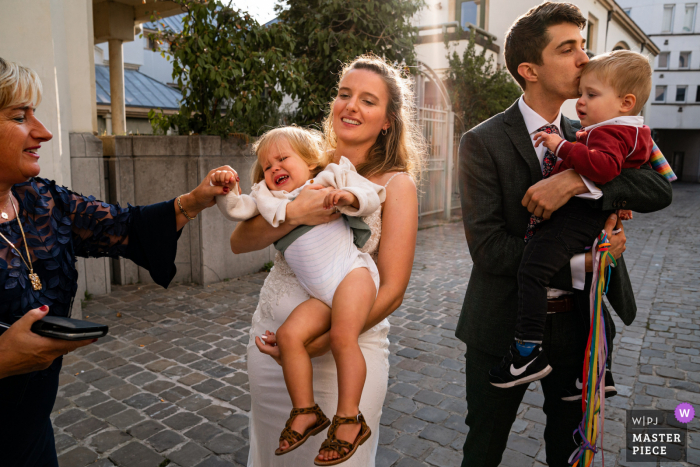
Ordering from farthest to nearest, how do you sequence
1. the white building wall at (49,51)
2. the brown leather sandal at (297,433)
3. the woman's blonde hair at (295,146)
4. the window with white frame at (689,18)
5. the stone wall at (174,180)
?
1. the window with white frame at (689,18)
2. the stone wall at (174,180)
3. the white building wall at (49,51)
4. the woman's blonde hair at (295,146)
5. the brown leather sandal at (297,433)

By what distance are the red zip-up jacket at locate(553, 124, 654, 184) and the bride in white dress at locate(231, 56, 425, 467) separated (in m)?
0.69

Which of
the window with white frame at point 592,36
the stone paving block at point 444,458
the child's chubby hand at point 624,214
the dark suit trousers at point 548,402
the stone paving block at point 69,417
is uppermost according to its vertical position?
the window with white frame at point 592,36

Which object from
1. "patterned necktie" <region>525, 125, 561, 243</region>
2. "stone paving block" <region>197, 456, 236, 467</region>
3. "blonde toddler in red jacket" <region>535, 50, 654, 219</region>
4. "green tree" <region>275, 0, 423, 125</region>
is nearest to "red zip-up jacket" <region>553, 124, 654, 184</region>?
"blonde toddler in red jacket" <region>535, 50, 654, 219</region>

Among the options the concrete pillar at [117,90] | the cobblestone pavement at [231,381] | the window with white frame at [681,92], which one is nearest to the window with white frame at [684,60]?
the window with white frame at [681,92]

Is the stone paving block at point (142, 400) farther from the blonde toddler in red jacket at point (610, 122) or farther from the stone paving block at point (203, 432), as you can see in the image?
the blonde toddler in red jacket at point (610, 122)

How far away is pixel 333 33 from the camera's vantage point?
8.56 metres

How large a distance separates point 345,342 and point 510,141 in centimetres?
126

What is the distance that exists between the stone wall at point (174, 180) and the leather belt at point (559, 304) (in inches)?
220

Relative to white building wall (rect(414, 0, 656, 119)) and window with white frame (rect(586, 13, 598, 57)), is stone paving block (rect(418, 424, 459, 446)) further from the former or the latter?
window with white frame (rect(586, 13, 598, 57))

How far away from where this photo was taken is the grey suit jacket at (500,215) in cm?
229

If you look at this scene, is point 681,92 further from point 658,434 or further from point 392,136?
point 392,136

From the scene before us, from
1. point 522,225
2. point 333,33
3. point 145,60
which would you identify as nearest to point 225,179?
point 522,225

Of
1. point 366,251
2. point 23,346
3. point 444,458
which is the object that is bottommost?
point 444,458

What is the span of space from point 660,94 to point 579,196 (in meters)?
49.6
